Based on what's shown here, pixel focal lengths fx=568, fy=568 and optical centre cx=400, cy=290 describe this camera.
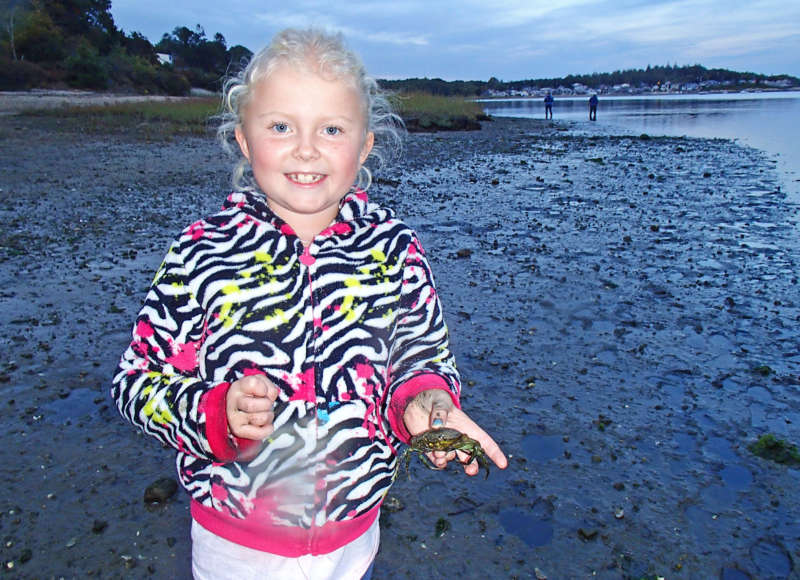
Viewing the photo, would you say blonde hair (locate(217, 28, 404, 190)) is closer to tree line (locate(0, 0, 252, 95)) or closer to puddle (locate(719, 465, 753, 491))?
puddle (locate(719, 465, 753, 491))

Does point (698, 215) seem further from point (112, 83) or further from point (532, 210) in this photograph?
point (112, 83)

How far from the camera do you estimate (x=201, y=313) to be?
1.79m

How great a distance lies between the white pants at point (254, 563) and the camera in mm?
1756

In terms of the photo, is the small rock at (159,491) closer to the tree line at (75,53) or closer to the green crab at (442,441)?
the green crab at (442,441)

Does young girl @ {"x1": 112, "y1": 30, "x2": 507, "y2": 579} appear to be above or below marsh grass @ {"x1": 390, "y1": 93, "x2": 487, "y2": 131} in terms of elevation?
below

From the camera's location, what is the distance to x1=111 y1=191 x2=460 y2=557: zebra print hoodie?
1.70 metres

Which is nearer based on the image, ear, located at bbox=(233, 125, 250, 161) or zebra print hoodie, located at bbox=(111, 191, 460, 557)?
zebra print hoodie, located at bbox=(111, 191, 460, 557)

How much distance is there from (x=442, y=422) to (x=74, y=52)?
218 feet

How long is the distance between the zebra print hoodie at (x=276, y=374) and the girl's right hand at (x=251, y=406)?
0.06 metres

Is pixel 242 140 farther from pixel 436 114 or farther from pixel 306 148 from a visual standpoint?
pixel 436 114

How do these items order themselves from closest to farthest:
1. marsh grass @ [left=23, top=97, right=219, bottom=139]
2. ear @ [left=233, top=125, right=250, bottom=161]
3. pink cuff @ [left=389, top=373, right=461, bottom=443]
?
pink cuff @ [left=389, top=373, right=461, bottom=443], ear @ [left=233, top=125, right=250, bottom=161], marsh grass @ [left=23, top=97, right=219, bottom=139]

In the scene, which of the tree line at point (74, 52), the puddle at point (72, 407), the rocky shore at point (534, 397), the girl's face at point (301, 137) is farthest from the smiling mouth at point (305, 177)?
the tree line at point (74, 52)

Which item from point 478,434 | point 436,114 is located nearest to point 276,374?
point 478,434

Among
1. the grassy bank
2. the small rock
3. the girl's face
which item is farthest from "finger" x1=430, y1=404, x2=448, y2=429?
the grassy bank
